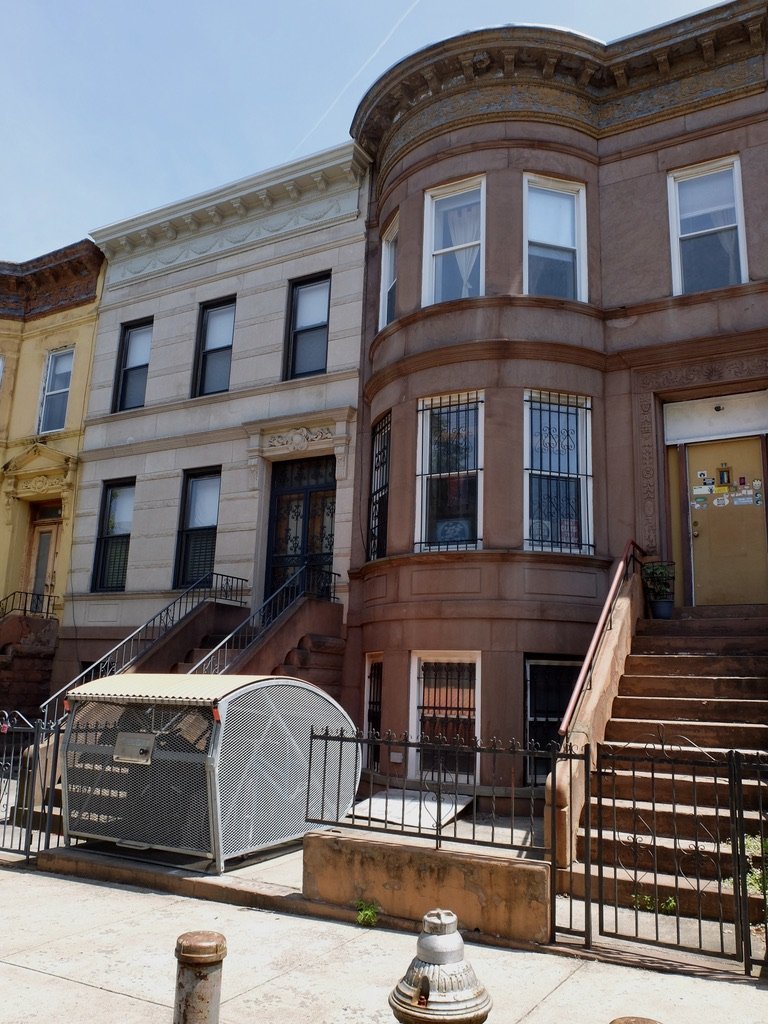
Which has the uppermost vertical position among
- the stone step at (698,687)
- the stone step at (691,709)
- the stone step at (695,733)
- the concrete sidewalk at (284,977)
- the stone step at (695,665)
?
the stone step at (695,665)

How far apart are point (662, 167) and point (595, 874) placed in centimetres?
1010

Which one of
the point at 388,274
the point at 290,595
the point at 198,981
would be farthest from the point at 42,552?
the point at 198,981

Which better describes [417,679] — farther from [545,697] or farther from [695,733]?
[695,733]

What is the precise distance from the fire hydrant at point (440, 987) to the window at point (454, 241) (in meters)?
10.4

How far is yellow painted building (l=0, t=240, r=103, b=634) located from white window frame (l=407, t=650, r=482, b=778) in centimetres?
904

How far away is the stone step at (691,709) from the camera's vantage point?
842 centimetres

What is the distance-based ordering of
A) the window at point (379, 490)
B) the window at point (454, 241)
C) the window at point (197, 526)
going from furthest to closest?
1. the window at point (197, 526)
2. the window at point (379, 490)
3. the window at point (454, 241)

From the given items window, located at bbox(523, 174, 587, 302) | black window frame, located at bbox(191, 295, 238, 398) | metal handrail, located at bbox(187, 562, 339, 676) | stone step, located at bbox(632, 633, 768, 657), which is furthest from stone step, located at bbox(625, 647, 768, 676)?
black window frame, located at bbox(191, 295, 238, 398)

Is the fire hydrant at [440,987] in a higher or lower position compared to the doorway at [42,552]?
lower

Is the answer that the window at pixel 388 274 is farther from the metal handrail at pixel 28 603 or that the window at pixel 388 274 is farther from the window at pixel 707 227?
the metal handrail at pixel 28 603

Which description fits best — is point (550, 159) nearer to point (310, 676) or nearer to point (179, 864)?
point (310, 676)

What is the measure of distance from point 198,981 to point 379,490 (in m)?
9.99

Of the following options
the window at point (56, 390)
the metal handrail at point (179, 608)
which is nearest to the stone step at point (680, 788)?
the metal handrail at point (179, 608)

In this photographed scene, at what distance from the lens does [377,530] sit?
43.3ft
